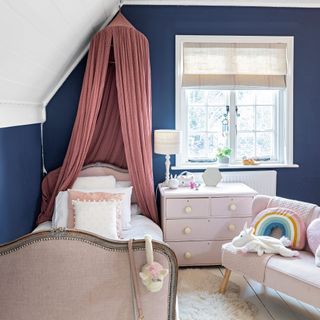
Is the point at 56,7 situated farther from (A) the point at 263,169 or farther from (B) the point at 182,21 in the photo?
(A) the point at 263,169

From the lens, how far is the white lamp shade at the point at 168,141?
3891mm

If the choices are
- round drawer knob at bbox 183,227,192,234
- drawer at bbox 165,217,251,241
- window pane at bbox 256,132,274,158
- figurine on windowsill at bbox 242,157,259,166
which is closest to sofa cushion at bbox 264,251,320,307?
drawer at bbox 165,217,251,241

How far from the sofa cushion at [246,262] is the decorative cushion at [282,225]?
0.29 meters

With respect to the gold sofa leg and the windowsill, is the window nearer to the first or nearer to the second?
the windowsill

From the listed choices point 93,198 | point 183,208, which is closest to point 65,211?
point 93,198

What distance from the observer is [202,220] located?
3775mm

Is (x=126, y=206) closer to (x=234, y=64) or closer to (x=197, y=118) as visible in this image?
(x=197, y=118)

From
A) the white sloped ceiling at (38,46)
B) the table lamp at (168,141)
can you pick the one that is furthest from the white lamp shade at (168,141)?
the white sloped ceiling at (38,46)

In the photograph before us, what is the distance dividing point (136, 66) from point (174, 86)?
59 centimetres

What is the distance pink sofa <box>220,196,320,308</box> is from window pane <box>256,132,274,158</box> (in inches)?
48.6

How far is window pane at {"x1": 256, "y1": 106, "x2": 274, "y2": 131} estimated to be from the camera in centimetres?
451

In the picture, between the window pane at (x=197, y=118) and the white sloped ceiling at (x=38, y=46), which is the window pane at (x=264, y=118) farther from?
the white sloped ceiling at (x=38, y=46)

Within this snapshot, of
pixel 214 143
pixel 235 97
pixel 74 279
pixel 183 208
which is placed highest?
pixel 235 97

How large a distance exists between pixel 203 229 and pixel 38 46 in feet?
7.00
